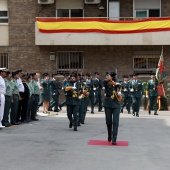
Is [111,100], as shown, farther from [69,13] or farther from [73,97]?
[69,13]

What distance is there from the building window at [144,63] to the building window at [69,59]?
11.0ft

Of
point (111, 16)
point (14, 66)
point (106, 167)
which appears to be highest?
point (111, 16)

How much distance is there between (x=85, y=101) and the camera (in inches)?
711

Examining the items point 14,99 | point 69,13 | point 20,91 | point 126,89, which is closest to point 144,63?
point 69,13

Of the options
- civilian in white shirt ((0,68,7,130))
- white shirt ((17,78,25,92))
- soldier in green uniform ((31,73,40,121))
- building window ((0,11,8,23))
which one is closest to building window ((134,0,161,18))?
building window ((0,11,8,23))

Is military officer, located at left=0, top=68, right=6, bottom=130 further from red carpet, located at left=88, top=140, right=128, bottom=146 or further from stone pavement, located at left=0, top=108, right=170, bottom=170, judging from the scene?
red carpet, located at left=88, top=140, right=128, bottom=146

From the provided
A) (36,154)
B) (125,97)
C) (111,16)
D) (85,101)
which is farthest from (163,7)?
(36,154)

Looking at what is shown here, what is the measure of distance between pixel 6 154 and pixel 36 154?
0.64m

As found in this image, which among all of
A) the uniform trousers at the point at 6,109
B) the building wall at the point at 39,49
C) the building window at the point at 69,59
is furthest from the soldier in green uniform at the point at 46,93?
the building window at the point at 69,59

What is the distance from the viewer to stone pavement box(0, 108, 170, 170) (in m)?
9.62

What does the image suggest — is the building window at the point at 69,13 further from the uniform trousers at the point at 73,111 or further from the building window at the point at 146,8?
the uniform trousers at the point at 73,111

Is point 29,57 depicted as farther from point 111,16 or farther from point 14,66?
point 111,16

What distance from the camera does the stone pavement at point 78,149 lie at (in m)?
9.62

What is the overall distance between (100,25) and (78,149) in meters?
19.1
